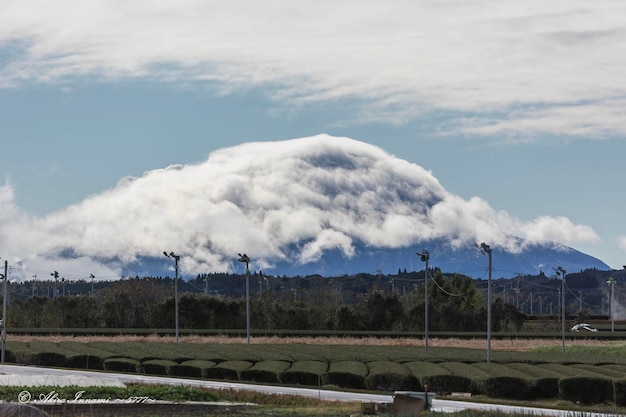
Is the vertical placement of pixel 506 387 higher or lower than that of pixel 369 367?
lower

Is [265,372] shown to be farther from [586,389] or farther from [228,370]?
[586,389]

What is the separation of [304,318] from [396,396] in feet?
309

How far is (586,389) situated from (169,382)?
878 inches

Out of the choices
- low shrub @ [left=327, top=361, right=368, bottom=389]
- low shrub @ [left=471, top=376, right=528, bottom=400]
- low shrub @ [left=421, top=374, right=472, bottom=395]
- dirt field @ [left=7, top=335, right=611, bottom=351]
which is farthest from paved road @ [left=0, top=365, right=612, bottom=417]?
dirt field @ [left=7, top=335, right=611, bottom=351]

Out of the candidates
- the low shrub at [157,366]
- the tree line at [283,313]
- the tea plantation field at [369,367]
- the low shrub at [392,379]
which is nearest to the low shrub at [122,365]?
the tea plantation field at [369,367]

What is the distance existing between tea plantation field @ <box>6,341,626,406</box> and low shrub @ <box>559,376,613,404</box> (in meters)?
0.05

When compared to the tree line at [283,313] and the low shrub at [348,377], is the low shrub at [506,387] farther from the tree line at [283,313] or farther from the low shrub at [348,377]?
the tree line at [283,313]

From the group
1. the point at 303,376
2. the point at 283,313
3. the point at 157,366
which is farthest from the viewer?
the point at 283,313

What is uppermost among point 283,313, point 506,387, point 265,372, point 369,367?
point 283,313

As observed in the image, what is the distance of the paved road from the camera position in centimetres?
4328

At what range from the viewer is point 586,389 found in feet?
160

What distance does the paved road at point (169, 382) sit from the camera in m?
43.3

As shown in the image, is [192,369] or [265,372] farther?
[192,369]

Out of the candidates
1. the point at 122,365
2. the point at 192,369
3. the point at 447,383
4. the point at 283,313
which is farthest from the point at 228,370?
the point at 283,313
